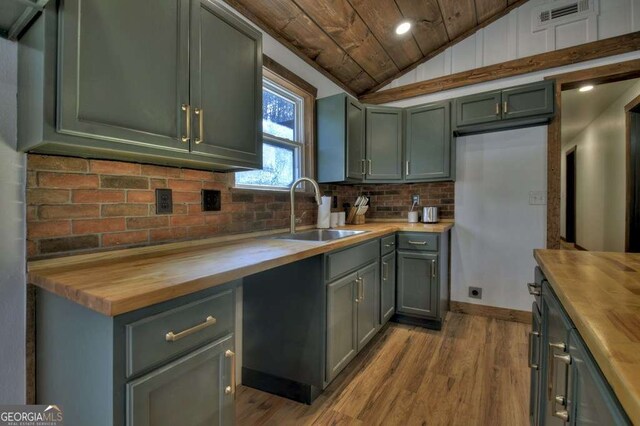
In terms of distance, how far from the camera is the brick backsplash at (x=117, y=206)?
1096 mm

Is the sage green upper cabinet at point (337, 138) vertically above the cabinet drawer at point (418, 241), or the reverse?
the sage green upper cabinet at point (337, 138)

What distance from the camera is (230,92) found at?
146 cm

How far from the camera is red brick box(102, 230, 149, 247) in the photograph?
1266 millimetres

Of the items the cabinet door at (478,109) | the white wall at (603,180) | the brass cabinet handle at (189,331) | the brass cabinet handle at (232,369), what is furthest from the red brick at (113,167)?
the white wall at (603,180)

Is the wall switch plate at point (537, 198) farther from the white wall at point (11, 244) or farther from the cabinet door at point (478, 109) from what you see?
A: the white wall at point (11, 244)

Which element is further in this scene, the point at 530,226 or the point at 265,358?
the point at 530,226

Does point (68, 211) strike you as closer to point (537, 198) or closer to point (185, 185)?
point (185, 185)

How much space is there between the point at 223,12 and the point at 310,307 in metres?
1.53

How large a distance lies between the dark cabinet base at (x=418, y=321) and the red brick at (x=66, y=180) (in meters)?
2.55

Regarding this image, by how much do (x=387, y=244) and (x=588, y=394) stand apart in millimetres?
1929

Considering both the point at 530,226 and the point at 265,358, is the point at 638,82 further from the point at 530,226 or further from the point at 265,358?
the point at 265,358

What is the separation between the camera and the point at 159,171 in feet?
4.83

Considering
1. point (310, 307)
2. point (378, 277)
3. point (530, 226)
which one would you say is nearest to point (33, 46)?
point (310, 307)

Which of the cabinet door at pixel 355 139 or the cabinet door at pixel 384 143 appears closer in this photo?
the cabinet door at pixel 355 139
